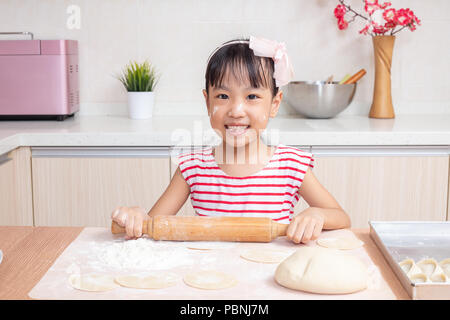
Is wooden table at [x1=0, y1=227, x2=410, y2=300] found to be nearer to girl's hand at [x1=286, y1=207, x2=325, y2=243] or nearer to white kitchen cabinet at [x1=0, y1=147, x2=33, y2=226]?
girl's hand at [x1=286, y1=207, x2=325, y2=243]

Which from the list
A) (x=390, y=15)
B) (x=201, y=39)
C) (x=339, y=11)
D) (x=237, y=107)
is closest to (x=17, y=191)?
(x=201, y=39)

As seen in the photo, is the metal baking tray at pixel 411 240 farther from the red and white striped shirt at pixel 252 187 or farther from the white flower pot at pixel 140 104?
the white flower pot at pixel 140 104

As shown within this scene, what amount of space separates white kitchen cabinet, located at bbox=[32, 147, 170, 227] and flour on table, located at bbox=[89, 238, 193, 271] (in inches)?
40.1

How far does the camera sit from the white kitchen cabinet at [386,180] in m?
1.92

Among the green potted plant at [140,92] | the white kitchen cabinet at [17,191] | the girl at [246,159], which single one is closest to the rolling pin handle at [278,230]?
the girl at [246,159]

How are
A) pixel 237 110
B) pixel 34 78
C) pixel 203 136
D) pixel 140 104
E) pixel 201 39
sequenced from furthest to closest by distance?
pixel 201 39
pixel 140 104
pixel 34 78
pixel 203 136
pixel 237 110

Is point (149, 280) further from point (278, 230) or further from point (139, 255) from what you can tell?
point (278, 230)

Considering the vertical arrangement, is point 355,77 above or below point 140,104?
above

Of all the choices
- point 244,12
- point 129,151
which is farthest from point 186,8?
point 129,151

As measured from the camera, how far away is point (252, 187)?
1.27 meters

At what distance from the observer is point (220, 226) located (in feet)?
2.98

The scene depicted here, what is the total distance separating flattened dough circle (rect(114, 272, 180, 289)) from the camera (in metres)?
0.73

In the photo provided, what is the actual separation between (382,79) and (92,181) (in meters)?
1.23

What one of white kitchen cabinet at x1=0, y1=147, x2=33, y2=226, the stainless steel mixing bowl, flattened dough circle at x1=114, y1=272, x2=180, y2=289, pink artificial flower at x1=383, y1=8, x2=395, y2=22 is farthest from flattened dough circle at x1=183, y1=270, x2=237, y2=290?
pink artificial flower at x1=383, y1=8, x2=395, y2=22
